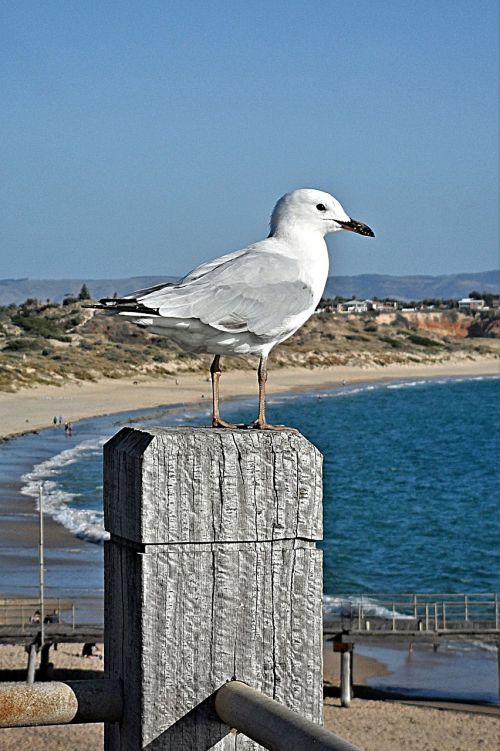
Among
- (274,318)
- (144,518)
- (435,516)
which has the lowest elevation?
(435,516)

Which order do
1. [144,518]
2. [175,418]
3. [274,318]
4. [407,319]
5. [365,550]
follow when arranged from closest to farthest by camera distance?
[144,518]
[274,318]
[365,550]
[175,418]
[407,319]

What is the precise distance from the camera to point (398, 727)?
1752cm

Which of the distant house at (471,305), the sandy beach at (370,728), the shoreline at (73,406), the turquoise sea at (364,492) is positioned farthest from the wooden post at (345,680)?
the distant house at (471,305)

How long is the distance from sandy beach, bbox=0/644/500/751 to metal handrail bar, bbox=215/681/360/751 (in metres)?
13.4

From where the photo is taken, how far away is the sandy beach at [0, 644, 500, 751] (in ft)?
51.4

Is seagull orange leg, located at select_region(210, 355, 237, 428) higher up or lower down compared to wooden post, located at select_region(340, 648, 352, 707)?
higher up

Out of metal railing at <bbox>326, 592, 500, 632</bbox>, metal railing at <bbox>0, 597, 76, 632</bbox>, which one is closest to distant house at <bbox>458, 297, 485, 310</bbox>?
metal railing at <bbox>326, 592, 500, 632</bbox>

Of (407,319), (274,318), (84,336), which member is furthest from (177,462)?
(407,319)

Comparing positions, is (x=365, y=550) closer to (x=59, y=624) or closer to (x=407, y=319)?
(x=59, y=624)

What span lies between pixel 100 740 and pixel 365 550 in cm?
2143

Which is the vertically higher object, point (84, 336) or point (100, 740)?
point (84, 336)

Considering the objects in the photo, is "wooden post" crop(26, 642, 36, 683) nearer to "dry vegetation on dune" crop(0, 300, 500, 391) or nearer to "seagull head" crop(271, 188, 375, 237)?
"seagull head" crop(271, 188, 375, 237)

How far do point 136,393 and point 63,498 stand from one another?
35107 mm

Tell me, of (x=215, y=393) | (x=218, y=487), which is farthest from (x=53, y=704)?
(x=215, y=393)
